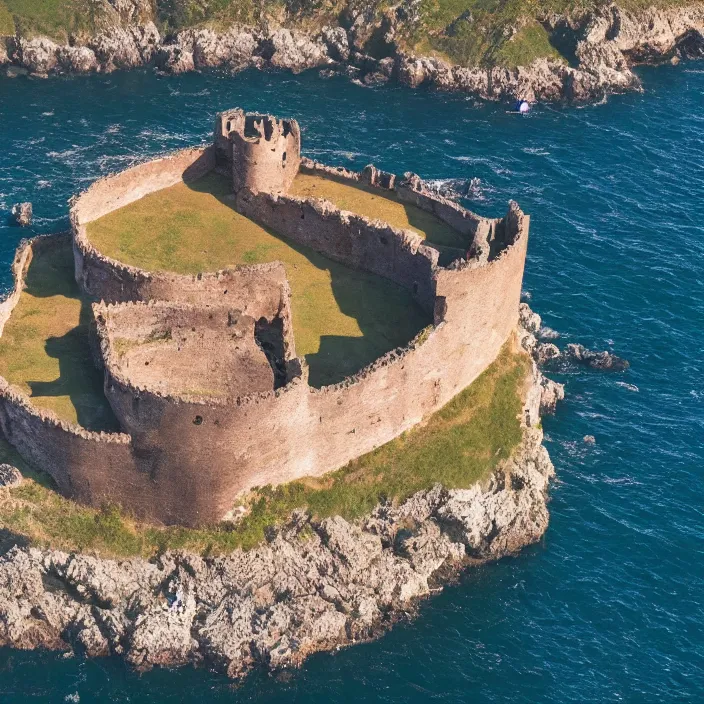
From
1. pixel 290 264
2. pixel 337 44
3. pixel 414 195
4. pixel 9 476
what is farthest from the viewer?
pixel 337 44

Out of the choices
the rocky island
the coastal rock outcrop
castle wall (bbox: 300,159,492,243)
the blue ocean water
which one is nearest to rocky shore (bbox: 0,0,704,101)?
the blue ocean water

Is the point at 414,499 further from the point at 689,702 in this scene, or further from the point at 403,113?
the point at 403,113

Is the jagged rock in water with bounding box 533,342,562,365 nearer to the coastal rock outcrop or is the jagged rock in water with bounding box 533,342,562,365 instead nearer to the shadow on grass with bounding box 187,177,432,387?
the shadow on grass with bounding box 187,177,432,387

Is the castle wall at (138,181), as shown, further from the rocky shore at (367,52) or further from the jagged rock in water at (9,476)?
the rocky shore at (367,52)

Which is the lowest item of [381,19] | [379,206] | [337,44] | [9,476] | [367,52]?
[9,476]

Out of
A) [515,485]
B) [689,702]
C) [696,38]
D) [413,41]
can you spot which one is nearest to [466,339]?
[515,485]

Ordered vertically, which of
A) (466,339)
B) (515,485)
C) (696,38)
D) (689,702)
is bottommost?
(689,702)

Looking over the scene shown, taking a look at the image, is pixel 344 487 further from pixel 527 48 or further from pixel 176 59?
pixel 527 48

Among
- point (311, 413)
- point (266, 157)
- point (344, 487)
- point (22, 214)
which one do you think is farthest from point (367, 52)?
point (311, 413)
